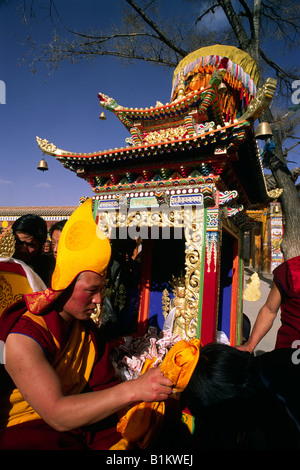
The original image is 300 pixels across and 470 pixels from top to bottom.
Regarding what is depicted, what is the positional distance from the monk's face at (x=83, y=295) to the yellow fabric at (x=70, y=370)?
18 cm

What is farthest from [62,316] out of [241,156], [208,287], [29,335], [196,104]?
[196,104]

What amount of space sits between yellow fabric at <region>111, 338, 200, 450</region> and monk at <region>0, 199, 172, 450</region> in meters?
0.06

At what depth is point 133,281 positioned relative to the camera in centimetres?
585

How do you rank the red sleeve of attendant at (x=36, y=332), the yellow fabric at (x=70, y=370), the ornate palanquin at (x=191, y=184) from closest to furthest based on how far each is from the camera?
the red sleeve of attendant at (x=36, y=332), the yellow fabric at (x=70, y=370), the ornate palanquin at (x=191, y=184)

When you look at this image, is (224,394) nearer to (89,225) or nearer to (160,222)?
(89,225)

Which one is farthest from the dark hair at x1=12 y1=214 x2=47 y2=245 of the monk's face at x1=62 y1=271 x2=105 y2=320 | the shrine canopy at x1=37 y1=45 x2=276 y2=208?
the shrine canopy at x1=37 y1=45 x2=276 y2=208

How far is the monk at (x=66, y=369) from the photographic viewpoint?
1115 mm

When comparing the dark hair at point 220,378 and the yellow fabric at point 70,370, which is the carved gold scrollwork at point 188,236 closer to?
the yellow fabric at point 70,370

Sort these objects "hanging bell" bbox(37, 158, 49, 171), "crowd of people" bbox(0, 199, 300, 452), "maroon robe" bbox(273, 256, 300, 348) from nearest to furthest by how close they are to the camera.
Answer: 1. "crowd of people" bbox(0, 199, 300, 452)
2. "maroon robe" bbox(273, 256, 300, 348)
3. "hanging bell" bbox(37, 158, 49, 171)

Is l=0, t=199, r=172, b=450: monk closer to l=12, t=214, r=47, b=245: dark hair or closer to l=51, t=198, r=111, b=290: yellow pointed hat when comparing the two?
l=51, t=198, r=111, b=290: yellow pointed hat

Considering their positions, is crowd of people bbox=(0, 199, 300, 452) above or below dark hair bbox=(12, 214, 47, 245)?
below

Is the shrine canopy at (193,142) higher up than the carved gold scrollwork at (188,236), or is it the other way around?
the shrine canopy at (193,142)

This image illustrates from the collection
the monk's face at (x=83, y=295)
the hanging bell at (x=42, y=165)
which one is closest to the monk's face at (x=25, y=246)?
the monk's face at (x=83, y=295)

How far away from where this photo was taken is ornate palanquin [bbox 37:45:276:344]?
12.5ft
